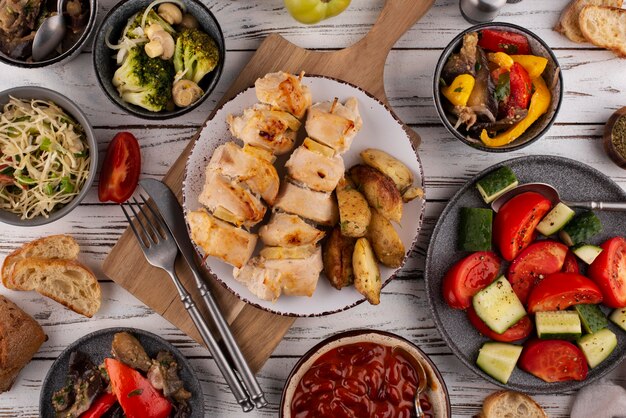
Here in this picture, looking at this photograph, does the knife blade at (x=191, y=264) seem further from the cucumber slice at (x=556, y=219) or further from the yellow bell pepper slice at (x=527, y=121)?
the cucumber slice at (x=556, y=219)

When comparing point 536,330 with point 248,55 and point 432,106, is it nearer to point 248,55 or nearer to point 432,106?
point 432,106

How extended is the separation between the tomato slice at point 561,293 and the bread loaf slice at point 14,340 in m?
2.56

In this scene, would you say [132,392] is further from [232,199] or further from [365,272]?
[365,272]

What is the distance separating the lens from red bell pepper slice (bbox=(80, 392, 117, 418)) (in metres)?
3.10

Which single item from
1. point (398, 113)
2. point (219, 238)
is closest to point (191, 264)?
point (219, 238)

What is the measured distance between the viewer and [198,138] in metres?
3.02

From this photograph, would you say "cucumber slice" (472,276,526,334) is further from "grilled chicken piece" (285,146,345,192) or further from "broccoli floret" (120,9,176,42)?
"broccoli floret" (120,9,176,42)

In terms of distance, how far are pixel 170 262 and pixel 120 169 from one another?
529 mm

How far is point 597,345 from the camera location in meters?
3.23

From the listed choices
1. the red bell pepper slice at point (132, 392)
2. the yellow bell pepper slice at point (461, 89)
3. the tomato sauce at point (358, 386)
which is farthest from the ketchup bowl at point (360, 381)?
the yellow bell pepper slice at point (461, 89)

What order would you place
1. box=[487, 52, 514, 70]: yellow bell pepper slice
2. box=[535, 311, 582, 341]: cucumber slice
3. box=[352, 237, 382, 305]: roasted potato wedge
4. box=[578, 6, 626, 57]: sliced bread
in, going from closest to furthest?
1. box=[352, 237, 382, 305]: roasted potato wedge
2. box=[487, 52, 514, 70]: yellow bell pepper slice
3. box=[535, 311, 582, 341]: cucumber slice
4. box=[578, 6, 626, 57]: sliced bread

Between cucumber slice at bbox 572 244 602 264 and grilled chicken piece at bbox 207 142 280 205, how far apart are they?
164cm

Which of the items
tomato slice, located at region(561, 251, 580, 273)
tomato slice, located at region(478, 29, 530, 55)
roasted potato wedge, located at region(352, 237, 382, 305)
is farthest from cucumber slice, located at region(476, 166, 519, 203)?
roasted potato wedge, located at region(352, 237, 382, 305)

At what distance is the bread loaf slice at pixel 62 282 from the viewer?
3.09 metres
